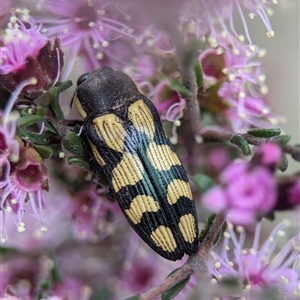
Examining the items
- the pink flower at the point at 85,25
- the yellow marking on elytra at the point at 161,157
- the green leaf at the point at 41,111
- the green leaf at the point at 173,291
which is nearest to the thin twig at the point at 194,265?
the green leaf at the point at 173,291

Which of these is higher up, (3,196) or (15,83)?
(15,83)

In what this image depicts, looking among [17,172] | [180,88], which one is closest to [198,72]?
[180,88]

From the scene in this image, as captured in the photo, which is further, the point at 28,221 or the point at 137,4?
the point at 28,221

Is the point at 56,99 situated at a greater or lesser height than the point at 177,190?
greater

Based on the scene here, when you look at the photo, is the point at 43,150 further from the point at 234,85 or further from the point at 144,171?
the point at 234,85

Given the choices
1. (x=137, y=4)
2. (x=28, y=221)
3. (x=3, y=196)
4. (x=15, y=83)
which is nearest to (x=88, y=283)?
(x=28, y=221)

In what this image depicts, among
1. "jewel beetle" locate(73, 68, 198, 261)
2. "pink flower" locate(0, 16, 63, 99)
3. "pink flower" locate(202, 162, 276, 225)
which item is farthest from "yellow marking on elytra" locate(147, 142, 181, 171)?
"pink flower" locate(0, 16, 63, 99)

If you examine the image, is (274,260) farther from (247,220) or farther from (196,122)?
(196,122)

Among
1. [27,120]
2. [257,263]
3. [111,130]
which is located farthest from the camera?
[257,263]
